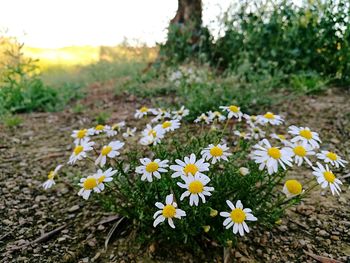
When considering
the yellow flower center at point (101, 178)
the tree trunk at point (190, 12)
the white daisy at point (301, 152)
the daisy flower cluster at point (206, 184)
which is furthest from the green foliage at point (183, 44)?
the yellow flower center at point (101, 178)

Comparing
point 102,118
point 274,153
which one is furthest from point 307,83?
point 274,153

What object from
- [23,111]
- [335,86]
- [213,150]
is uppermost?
[213,150]

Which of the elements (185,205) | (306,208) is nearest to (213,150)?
(185,205)

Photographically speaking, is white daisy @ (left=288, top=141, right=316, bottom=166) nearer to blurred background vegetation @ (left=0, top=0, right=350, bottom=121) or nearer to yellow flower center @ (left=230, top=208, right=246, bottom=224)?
yellow flower center @ (left=230, top=208, right=246, bottom=224)

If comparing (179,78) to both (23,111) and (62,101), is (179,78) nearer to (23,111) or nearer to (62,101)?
(62,101)

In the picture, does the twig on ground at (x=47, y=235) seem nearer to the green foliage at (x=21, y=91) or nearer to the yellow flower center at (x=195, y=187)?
the yellow flower center at (x=195, y=187)

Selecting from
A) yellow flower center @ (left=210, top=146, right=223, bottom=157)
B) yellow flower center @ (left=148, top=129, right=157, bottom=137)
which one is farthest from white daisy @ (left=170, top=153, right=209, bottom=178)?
yellow flower center @ (left=148, top=129, right=157, bottom=137)
